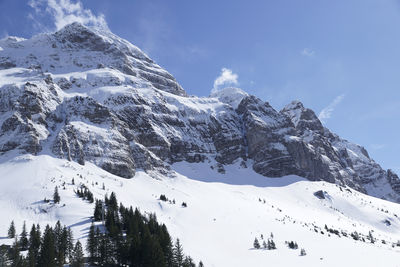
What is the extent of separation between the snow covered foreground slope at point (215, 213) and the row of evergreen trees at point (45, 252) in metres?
8.40

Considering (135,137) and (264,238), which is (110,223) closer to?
(264,238)

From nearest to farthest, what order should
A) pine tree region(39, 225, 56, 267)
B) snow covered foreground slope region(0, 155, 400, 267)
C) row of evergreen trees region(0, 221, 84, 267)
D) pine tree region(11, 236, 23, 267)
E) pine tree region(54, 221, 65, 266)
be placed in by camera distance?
pine tree region(11, 236, 23, 267)
row of evergreen trees region(0, 221, 84, 267)
pine tree region(39, 225, 56, 267)
pine tree region(54, 221, 65, 266)
snow covered foreground slope region(0, 155, 400, 267)

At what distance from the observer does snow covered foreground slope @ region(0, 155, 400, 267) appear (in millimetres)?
82875

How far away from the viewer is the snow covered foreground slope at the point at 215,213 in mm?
82875

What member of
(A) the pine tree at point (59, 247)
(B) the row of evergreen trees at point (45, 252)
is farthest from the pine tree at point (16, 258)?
(A) the pine tree at point (59, 247)

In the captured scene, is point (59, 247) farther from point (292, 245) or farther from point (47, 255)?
point (292, 245)

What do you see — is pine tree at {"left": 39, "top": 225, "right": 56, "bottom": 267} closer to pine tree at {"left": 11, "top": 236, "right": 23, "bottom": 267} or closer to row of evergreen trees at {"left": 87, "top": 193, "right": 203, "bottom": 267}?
pine tree at {"left": 11, "top": 236, "right": 23, "bottom": 267}

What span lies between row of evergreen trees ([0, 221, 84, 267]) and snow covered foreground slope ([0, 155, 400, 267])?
8.40 metres

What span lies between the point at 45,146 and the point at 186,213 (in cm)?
7537

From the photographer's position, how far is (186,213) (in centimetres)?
11950

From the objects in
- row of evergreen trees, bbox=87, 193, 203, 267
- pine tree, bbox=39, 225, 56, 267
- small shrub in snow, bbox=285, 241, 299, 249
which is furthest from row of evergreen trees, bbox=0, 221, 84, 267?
small shrub in snow, bbox=285, 241, 299, 249

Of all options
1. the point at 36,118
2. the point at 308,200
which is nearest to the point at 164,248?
the point at 36,118

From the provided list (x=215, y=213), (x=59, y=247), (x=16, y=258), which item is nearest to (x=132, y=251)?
(x=59, y=247)

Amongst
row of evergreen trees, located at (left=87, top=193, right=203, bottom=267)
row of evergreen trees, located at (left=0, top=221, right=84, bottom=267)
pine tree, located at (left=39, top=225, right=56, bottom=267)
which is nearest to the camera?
row of evergreen trees, located at (left=0, top=221, right=84, bottom=267)
